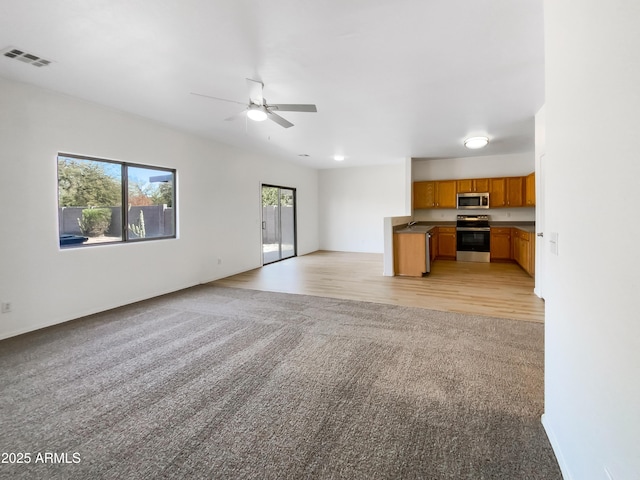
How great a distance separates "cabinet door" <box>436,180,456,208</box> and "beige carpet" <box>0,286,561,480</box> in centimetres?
504

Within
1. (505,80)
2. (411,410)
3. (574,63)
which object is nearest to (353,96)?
(505,80)

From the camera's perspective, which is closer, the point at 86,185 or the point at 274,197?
the point at 86,185

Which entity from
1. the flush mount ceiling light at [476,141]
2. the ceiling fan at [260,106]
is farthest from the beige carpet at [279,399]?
the flush mount ceiling light at [476,141]

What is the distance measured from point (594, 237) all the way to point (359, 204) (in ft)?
28.2

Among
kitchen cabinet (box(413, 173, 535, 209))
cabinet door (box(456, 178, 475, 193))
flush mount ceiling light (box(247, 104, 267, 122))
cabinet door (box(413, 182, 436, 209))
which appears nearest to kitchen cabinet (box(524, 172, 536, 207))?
kitchen cabinet (box(413, 173, 535, 209))

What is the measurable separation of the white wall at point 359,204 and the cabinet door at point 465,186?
1505 mm

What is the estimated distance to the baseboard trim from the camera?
1472 mm

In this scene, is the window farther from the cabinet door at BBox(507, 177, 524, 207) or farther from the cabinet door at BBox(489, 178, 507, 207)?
the cabinet door at BBox(507, 177, 524, 207)

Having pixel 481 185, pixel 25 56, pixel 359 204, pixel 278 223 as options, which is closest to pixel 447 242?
pixel 481 185

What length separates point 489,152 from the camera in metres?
7.45

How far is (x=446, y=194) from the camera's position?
8.20m

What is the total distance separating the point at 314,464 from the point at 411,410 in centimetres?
76

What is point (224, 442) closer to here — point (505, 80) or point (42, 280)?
point (42, 280)

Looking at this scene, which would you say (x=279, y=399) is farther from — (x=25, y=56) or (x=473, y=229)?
(x=473, y=229)
